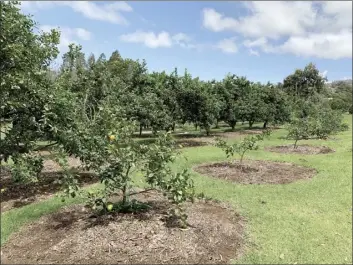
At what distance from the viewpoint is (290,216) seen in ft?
25.1

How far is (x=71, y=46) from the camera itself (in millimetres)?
12844

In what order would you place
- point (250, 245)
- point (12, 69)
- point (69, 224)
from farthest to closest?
1. point (12, 69)
2. point (69, 224)
3. point (250, 245)

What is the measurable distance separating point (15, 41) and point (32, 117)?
1.60 metres

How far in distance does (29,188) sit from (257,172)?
6704 mm

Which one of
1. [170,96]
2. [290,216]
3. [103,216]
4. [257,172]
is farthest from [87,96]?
[290,216]

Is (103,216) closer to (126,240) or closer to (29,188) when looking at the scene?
(126,240)

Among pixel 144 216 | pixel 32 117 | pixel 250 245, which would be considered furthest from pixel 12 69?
pixel 250 245

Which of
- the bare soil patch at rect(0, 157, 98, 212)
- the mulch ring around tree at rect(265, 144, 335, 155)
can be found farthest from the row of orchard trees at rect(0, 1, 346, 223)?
the mulch ring around tree at rect(265, 144, 335, 155)

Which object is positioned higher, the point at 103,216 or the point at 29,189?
the point at 103,216

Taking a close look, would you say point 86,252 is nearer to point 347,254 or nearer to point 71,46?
point 347,254

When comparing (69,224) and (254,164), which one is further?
(254,164)

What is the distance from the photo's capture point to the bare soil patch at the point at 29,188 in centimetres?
883

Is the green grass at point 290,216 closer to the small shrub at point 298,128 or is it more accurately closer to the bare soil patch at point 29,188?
the bare soil patch at point 29,188

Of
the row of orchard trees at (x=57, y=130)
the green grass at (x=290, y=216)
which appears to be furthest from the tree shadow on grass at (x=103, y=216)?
the green grass at (x=290, y=216)
